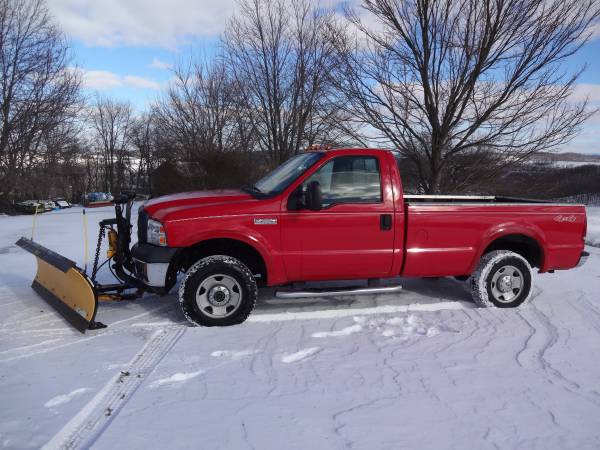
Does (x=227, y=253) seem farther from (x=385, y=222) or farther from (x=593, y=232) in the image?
(x=593, y=232)

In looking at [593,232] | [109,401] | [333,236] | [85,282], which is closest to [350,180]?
[333,236]

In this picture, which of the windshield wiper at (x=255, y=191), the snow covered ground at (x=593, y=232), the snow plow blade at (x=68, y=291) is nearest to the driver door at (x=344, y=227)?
the windshield wiper at (x=255, y=191)

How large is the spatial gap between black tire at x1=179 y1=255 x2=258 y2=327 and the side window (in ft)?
3.76

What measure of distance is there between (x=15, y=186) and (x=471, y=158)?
24.9 meters

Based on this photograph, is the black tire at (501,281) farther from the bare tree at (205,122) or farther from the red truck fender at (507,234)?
the bare tree at (205,122)

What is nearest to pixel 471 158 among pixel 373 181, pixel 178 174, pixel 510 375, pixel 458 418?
pixel 373 181

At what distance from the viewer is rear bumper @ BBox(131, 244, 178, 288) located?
4.52m

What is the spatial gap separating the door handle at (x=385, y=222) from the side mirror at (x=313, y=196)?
2.32 feet

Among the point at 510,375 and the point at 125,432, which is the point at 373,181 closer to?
the point at 510,375

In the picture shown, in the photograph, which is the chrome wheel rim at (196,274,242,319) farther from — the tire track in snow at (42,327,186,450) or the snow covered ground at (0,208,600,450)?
the tire track in snow at (42,327,186,450)

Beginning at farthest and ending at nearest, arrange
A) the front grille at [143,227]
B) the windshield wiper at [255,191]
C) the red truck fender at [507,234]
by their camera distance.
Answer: the red truck fender at [507,234] → the windshield wiper at [255,191] → the front grille at [143,227]

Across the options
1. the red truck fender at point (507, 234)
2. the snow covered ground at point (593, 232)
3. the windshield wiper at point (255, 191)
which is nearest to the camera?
the windshield wiper at point (255, 191)

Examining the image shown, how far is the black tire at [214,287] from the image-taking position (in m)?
4.56

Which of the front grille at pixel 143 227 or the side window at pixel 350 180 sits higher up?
the side window at pixel 350 180
